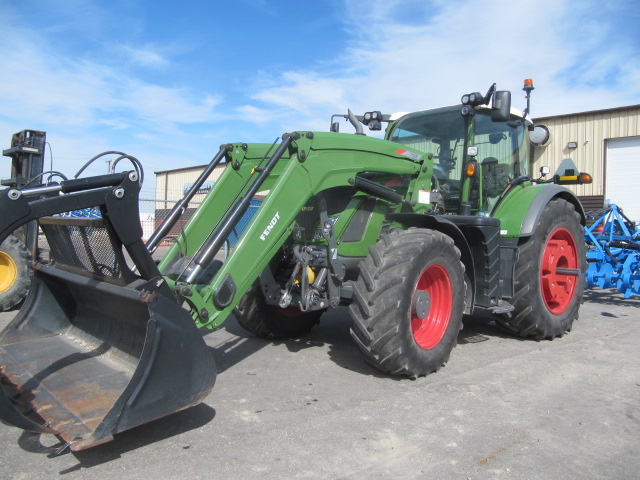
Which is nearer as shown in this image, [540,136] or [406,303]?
[406,303]

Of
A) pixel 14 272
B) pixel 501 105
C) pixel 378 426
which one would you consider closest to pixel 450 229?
pixel 501 105

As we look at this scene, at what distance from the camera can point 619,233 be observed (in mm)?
8867

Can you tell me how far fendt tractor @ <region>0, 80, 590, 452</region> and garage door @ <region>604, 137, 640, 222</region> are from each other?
1169 cm

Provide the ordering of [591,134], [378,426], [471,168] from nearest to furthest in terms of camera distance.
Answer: [378,426] → [471,168] → [591,134]

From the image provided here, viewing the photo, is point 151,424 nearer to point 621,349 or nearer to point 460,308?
point 460,308

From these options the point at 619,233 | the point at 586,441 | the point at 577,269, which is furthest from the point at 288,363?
the point at 619,233

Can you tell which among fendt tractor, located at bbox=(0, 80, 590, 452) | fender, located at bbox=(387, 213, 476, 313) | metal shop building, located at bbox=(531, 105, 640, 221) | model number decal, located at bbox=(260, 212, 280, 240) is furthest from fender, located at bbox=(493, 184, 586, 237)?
metal shop building, located at bbox=(531, 105, 640, 221)

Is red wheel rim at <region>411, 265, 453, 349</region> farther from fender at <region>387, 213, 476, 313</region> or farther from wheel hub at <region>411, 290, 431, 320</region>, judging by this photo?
fender at <region>387, 213, 476, 313</region>

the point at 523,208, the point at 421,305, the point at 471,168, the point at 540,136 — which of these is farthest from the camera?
the point at 540,136

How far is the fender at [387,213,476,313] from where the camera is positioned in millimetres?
4771

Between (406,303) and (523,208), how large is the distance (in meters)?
2.30

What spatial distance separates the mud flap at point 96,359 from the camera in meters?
2.86

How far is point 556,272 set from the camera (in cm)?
601

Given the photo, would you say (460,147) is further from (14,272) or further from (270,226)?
(14,272)
